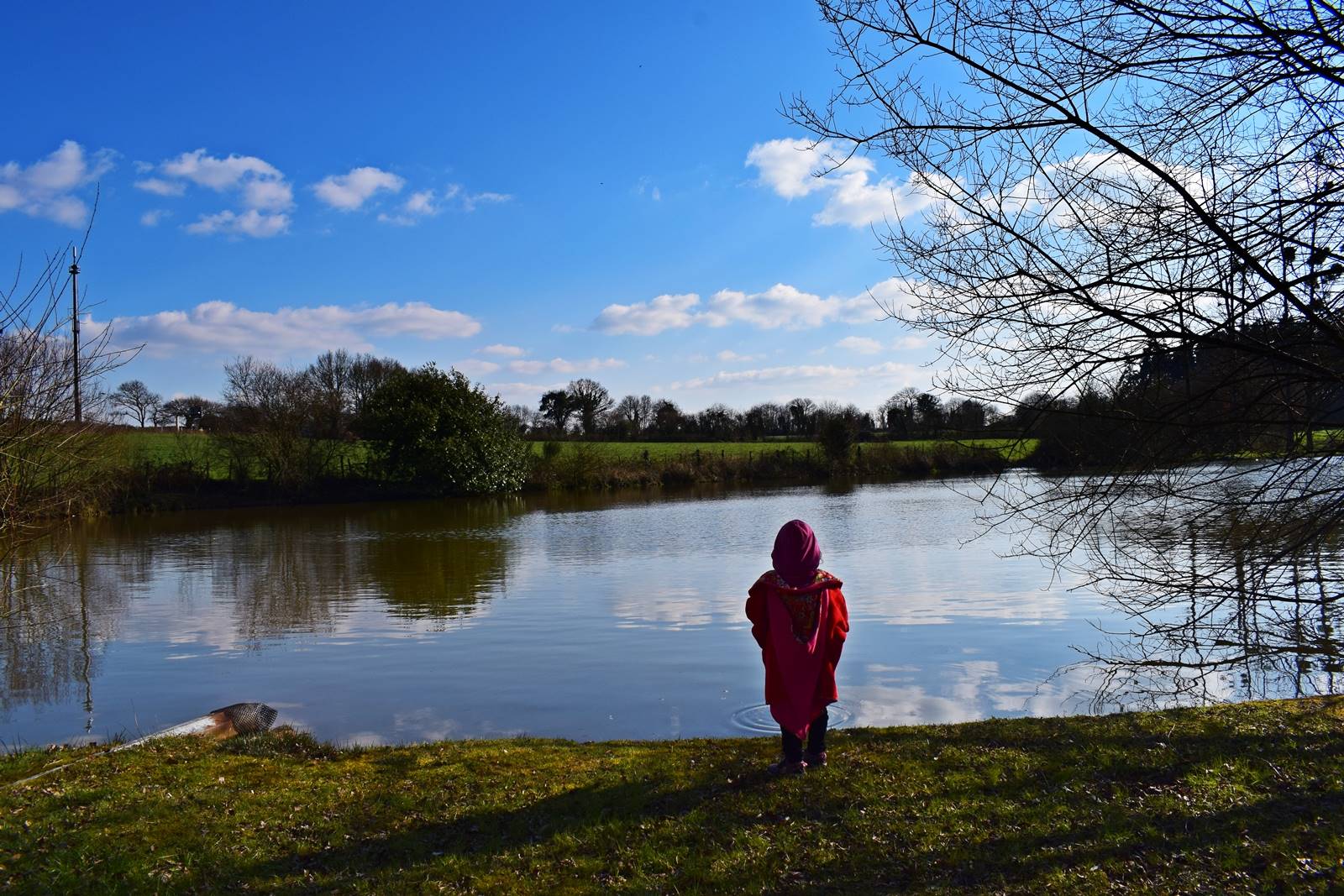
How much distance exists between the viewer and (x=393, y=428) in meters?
43.0

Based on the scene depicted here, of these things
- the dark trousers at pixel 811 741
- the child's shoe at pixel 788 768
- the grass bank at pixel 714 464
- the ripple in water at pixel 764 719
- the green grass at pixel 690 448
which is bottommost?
the ripple in water at pixel 764 719

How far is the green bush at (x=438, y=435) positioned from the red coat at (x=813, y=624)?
38318 millimetres

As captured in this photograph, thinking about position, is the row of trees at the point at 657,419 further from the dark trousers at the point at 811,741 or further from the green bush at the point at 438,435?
the dark trousers at the point at 811,741

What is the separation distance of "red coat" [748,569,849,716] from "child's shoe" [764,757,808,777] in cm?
35

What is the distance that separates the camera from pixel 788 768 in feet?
19.3

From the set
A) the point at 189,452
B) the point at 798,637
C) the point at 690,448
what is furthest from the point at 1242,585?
the point at 690,448

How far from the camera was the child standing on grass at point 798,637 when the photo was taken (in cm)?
581

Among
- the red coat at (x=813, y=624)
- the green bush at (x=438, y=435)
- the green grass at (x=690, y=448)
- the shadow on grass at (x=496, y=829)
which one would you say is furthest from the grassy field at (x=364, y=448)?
the shadow on grass at (x=496, y=829)

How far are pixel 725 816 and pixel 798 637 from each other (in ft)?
4.09

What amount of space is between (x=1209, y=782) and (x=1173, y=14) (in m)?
4.53

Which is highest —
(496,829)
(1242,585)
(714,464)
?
(714,464)

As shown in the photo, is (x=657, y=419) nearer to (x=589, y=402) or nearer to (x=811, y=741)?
(x=589, y=402)

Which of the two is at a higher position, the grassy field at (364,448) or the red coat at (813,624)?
the grassy field at (364,448)

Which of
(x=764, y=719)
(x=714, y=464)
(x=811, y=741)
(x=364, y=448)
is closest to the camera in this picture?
(x=811, y=741)
